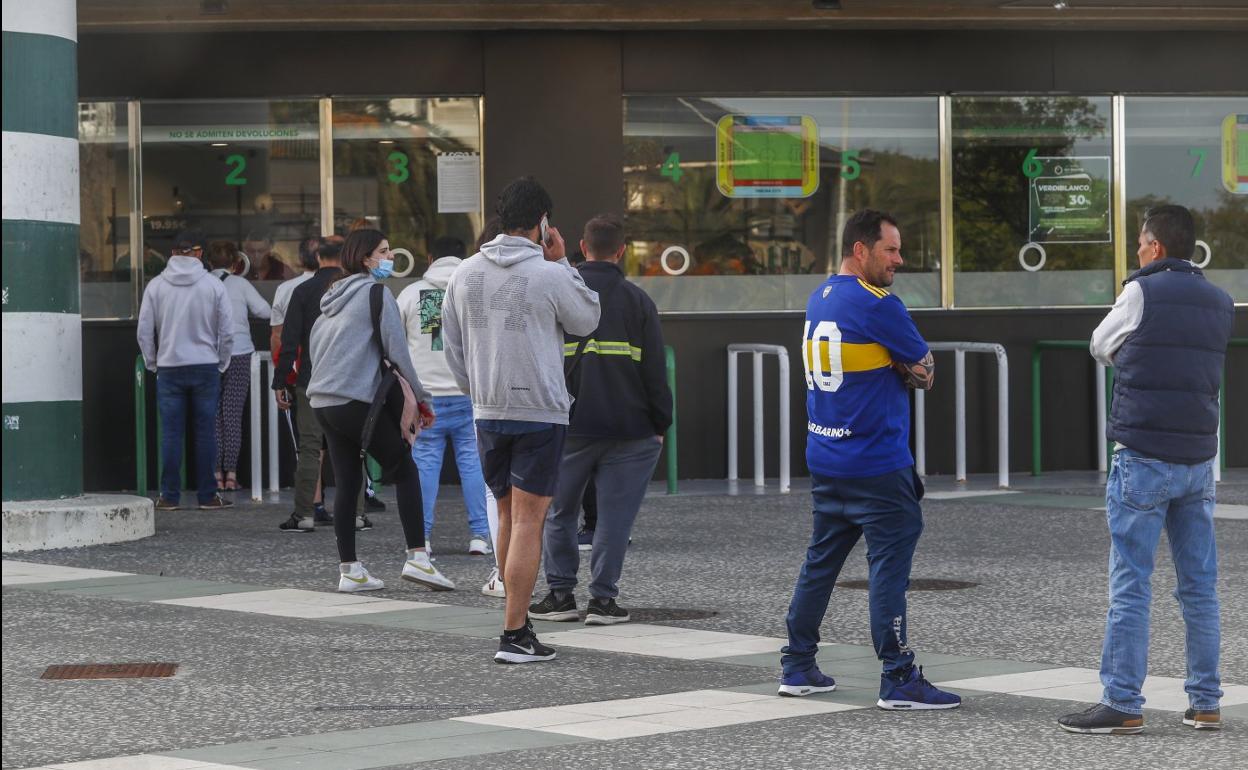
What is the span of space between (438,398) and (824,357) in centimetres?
440

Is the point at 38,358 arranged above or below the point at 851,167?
below

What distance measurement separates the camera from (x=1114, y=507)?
20.4 ft

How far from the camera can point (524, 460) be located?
7.76 meters

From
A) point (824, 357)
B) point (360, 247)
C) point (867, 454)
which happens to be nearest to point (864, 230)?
point (824, 357)

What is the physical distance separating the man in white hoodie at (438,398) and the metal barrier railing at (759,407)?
454 cm

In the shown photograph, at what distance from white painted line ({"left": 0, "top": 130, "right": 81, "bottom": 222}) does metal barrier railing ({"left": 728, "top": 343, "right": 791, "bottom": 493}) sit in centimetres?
537

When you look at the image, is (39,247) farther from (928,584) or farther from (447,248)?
(928,584)

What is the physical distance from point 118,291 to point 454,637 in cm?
836

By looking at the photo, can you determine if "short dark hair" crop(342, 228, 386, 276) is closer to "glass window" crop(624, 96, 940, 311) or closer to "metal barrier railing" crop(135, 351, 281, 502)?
"metal barrier railing" crop(135, 351, 281, 502)

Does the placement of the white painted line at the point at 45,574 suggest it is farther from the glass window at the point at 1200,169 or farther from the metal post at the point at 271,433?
the glass window at the point at 1200,169

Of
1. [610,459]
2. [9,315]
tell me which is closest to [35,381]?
[9,315]

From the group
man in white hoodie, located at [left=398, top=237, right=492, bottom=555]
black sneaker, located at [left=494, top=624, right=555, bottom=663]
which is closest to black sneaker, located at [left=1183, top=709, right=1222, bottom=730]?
black sneaker, located at [left=494, top=624, right=555, bottom=663]

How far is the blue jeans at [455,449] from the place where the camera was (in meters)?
10.8

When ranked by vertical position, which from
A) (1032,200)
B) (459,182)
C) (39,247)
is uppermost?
(459,182)
